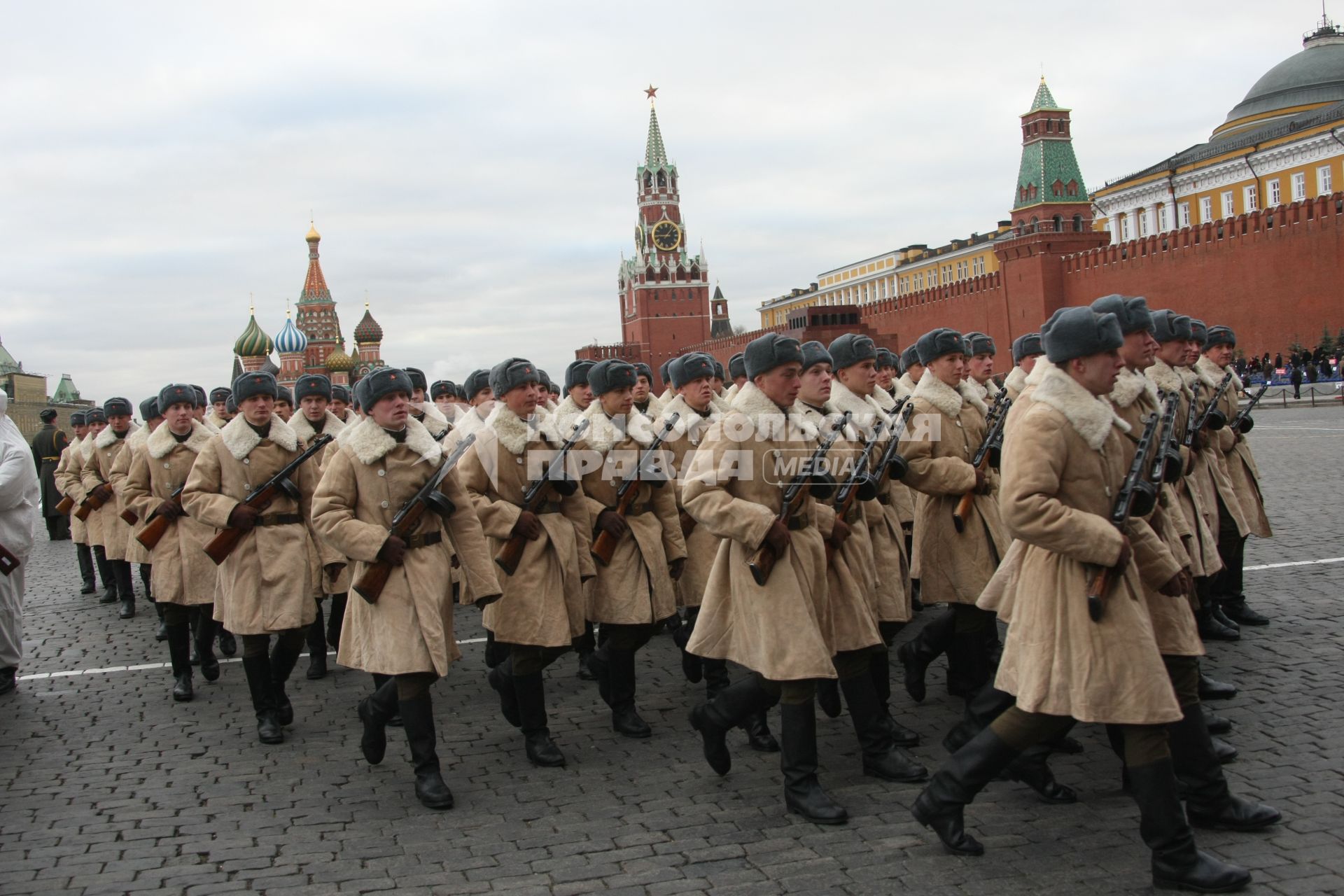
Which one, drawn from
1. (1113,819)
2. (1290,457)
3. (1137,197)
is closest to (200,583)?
(1113,819)

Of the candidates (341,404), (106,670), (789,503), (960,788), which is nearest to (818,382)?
(789,503)

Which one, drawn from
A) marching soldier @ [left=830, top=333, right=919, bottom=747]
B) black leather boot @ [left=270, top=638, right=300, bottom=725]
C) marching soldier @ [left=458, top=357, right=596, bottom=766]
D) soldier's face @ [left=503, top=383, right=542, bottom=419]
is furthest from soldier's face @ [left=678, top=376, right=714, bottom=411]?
black leather boot @ [left=270, top=638, right=300, bottom=725]

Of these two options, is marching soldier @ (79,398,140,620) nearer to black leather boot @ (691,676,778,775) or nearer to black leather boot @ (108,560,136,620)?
black leather boot @ (108,560,136,620)

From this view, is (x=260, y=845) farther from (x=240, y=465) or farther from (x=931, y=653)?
(x=931, y=653)

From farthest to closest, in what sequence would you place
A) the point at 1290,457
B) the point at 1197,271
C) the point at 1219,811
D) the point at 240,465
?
1. the point at 1197,271
2. the point at 1290,457
3. the point at 240,465
4. the point at 1219,811

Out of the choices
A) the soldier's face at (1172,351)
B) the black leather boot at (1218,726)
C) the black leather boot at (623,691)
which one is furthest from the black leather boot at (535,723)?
the soldier's face at (1172,351)

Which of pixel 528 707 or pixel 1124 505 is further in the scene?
pixel 528 707

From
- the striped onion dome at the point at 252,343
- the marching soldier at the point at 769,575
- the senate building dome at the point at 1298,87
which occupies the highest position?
the senate building dome at the point at 1298,87

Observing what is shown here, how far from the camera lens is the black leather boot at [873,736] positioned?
4934mm

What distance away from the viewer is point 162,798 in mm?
5152

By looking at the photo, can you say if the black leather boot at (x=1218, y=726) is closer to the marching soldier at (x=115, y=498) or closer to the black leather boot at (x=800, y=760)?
the black leather boot at (x=800, y=760)

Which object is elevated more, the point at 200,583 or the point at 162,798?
the point at 200,583

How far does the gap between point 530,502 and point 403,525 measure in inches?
33.9

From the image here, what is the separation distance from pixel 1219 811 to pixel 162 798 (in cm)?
437
